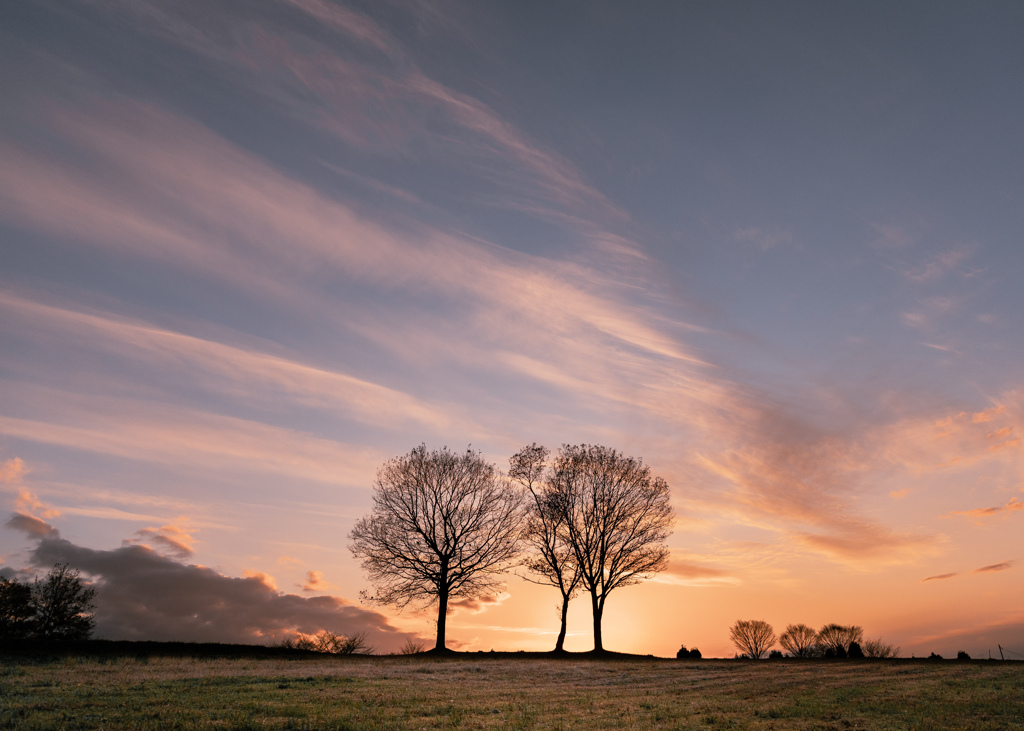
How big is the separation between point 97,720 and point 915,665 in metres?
36.2

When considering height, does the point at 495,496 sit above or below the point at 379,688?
above

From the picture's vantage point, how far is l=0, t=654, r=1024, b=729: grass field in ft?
50.0

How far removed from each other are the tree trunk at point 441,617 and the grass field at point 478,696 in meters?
16.0

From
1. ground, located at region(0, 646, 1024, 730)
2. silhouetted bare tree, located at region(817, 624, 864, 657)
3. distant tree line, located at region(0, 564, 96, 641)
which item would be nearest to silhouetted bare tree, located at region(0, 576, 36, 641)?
distant tree line, located at region(0, 564, 96, 641)

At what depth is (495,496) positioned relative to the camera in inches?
2045

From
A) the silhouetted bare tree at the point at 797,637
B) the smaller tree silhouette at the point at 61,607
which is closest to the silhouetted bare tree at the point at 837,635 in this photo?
the silhouetted bare tree at the point at 797,637

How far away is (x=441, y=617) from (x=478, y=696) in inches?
1153

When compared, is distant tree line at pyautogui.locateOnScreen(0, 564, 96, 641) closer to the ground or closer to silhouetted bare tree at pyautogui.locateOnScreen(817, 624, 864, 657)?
the ground

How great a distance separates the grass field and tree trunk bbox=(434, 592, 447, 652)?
1604cm

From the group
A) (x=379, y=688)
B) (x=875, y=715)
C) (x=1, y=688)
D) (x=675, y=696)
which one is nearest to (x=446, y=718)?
(x=379, y=688)

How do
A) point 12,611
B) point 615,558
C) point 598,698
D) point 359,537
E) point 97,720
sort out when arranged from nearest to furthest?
point 97,720, point 598,698, point 12,611, point 359,537, point 615,558

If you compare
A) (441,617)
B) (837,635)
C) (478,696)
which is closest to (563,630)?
(441,617)

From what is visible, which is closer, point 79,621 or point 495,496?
point 79,621

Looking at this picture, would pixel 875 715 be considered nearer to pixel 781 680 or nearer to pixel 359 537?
pixel 781 680
